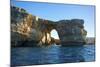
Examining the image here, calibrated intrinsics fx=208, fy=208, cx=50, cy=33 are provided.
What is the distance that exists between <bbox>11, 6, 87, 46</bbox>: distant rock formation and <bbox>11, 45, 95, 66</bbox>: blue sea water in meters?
0.07

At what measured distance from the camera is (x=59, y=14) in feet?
8.94

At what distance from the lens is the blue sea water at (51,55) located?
252 centimetres

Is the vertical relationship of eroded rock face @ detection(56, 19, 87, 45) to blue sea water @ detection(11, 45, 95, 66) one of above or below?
above

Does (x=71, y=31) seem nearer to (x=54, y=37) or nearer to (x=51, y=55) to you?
(x=54, y=37)

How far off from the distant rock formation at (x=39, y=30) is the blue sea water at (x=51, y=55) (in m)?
0.07

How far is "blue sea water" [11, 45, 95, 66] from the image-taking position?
2518 millimetres

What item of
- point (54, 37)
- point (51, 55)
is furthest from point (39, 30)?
point (51, 55)

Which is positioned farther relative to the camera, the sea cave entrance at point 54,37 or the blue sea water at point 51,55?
the sea cave entrance at point 54,37

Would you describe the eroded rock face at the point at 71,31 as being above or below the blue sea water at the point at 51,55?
above

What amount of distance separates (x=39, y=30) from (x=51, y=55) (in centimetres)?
35
